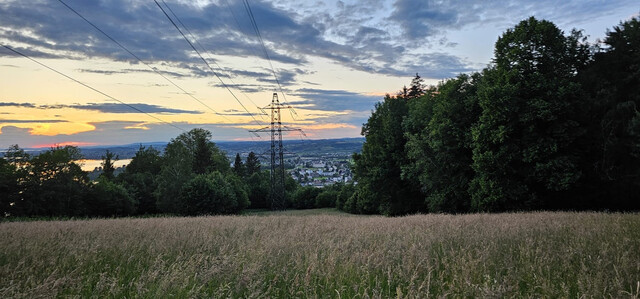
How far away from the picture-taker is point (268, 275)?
487 cm

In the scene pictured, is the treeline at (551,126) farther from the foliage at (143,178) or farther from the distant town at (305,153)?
the foliage at (143,178)

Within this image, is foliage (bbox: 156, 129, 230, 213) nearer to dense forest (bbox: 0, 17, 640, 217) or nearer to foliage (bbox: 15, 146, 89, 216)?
foliage (bbox: 15, 146, 89, 216)

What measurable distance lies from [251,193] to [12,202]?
47.2 m

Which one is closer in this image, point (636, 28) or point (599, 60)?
point (636, 28)

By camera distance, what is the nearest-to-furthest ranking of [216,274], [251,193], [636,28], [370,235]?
1. [216,274]
2. [370,235]
3. [636,28]
4. [251,193]

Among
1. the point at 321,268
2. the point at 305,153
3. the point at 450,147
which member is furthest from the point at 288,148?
the point at 321,268

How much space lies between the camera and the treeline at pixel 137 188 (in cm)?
4306

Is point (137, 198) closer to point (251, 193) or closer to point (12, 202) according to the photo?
point (12, 202)

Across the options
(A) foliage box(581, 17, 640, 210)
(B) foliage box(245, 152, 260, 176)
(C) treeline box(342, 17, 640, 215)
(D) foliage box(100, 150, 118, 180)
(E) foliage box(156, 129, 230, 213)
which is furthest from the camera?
(B) foliage box(245, 152, 260, 176)

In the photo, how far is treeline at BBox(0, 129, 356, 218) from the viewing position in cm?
4306

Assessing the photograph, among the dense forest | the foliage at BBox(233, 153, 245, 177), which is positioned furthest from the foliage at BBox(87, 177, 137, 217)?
the foliage at BBox(233, 153, 245, 177)

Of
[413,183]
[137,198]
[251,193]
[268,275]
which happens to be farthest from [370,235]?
[251,193]

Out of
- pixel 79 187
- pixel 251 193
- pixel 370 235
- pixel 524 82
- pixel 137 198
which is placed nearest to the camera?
pixel 370 235

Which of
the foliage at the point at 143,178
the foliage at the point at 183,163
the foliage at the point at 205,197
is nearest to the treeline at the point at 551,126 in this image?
the foliage at the point at 205,197
